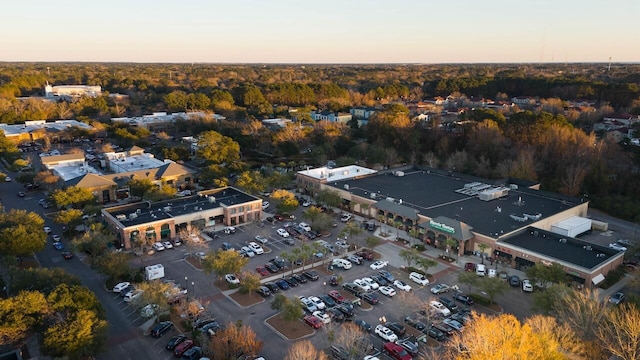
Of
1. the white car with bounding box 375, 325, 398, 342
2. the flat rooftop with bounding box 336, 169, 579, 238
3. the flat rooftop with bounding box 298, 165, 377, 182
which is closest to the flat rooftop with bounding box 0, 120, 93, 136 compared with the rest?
the flat rooftop with bounding box 298, 165, 377, 182

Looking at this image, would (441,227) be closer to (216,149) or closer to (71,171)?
(216,149)

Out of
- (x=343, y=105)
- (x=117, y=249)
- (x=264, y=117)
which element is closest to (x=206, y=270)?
(x=117, y=249)

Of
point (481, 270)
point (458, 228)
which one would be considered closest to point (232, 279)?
point (481, 270)

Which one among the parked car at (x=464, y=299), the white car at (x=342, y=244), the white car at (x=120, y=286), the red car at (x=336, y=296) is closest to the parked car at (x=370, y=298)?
the red car at (x=336, y=296)

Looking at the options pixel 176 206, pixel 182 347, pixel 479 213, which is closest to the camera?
pixel 182 347

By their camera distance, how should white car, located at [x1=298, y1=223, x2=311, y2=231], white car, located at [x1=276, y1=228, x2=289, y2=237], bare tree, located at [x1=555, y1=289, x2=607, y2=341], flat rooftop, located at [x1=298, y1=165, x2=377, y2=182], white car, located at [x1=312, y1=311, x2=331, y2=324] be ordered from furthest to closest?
flat rooftop, located at [x1=298, y1=165, x2=377, y2=182] → white car, located at [x1=298, y1=223, x2=311, y2=231] → white car, located at [x1=276, y1=228, x2=289, y2=237] → white car, located at [x1=312, y1=311, x2=331, y2=324] → bare tree, located at [x1=555, y1=289, x2=607, y2=341]

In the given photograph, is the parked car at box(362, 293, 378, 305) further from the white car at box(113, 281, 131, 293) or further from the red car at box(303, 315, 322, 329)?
the white car at box(113, 281, 131, 293)

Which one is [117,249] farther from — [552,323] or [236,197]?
[552,323]
